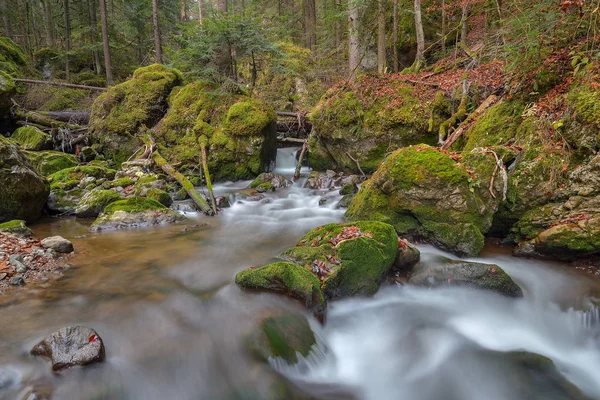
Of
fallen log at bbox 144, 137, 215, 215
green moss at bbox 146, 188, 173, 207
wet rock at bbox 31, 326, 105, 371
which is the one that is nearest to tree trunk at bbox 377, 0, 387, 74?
fallen log at bbox 144, 137, 215, 215

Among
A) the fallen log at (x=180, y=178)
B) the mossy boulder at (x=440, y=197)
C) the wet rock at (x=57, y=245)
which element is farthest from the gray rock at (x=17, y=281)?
the mossy boulder at (x=440, y=197)

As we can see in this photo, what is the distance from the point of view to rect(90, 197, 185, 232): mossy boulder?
7652 millimetres

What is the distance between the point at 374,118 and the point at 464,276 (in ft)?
22.2

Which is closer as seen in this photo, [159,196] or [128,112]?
[159,196]

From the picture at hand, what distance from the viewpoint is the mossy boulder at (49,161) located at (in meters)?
11.0

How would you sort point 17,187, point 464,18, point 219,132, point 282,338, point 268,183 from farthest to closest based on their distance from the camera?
point 219,132
point 268,183
point 464,18
point 17,187
point 282,338

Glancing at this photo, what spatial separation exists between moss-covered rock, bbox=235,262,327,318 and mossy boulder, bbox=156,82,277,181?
25.5ft

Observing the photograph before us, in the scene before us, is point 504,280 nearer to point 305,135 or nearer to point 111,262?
point 111,262

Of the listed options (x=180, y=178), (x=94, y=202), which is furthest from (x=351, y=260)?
(x=94, y=202)

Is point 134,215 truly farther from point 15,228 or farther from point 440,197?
point 440,197

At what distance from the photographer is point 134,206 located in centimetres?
815

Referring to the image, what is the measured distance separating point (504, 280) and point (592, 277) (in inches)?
52.6

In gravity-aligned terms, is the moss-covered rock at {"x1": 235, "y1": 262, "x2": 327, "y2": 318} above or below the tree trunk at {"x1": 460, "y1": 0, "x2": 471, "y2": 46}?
below

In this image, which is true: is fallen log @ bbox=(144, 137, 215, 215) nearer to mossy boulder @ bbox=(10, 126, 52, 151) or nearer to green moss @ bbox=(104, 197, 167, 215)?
green moss @ bbox=(104, 197, 167, 215)
